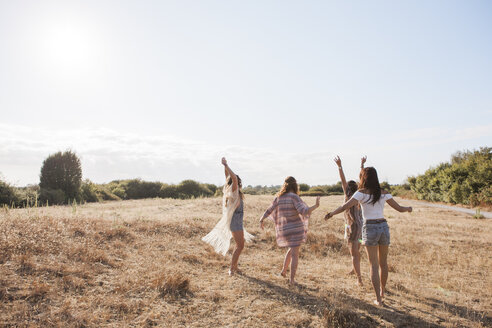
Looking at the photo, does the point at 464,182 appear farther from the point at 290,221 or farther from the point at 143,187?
the point at 143,187

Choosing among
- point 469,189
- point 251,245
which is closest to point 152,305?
point 251,245

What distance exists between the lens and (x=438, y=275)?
8.06 metres

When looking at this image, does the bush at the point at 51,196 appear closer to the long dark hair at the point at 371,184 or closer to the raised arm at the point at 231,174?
the raised arm at the point at 231,174

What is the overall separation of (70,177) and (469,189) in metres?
33.5

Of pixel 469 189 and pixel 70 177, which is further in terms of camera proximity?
pixel 469 189

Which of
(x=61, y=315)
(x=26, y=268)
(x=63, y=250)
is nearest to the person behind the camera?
(x=61, y=315)

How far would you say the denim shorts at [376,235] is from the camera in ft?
17.3

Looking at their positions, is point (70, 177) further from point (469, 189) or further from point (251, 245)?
point (469, 189)

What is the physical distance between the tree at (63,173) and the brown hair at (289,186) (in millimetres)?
21260

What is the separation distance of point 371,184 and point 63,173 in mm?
23431

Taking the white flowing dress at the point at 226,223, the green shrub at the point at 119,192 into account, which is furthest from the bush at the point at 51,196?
the white flowing dress at the point at 226,223

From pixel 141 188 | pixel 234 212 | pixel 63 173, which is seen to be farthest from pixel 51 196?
pixel 234 212

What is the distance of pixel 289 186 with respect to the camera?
21.7 ft

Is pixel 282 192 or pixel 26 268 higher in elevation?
pixel 282 192
